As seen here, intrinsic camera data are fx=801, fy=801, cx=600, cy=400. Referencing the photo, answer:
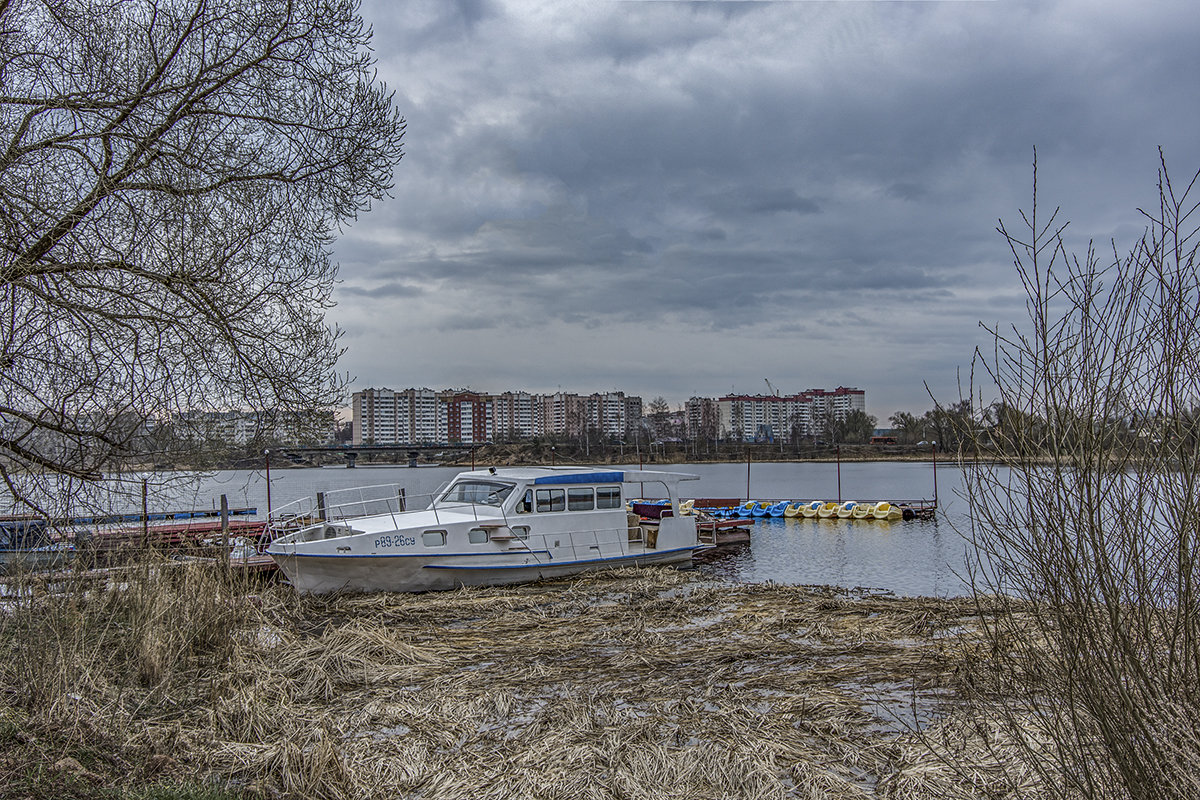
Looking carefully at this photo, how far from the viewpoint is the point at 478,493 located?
17.2 metres

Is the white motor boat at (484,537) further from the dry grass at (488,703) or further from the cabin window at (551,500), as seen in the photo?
the dry grass at (488,703)

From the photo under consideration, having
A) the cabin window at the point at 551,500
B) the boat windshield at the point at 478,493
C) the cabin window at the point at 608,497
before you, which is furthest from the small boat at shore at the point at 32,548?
the cabin window at the point at 608,497

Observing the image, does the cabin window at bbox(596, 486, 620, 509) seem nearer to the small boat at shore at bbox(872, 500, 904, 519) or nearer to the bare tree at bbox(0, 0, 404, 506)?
the bare tree at bbox(0, 0, 404, 506)

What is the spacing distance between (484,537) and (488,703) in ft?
28.9

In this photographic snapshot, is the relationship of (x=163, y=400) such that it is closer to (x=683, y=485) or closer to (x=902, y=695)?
(x=902, y=695)

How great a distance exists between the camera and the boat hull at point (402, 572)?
14.0m

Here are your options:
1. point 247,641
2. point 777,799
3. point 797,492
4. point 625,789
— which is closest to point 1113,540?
point 777,799

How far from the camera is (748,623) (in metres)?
11.2

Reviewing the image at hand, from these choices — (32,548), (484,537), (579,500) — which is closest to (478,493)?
(484,537)

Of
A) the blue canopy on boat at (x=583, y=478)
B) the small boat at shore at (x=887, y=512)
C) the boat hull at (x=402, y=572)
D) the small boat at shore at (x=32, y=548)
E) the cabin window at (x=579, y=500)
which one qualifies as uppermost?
the small boat at shore at (x=32, y=548)

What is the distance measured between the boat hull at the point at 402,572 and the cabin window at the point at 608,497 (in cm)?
152

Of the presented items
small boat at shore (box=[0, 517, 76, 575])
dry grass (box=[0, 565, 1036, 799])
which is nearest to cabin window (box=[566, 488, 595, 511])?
dry grass (box=[0, 565, 1036, 799])

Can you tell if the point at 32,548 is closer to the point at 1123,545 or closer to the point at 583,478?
the point at 1123,545

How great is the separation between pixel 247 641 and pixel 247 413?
13.3 feet
